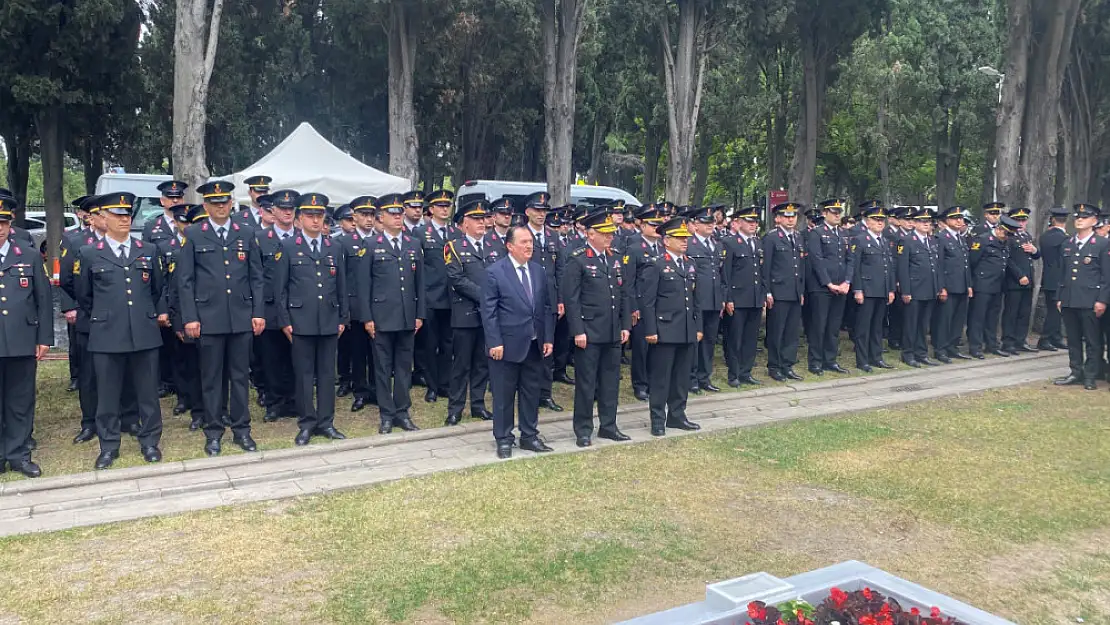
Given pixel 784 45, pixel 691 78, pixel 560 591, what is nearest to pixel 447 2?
pixel 691 78

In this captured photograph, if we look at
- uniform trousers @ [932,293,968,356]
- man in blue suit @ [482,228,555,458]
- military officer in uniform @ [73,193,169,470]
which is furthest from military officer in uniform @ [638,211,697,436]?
uniform trousers @ [932,293,968,356]

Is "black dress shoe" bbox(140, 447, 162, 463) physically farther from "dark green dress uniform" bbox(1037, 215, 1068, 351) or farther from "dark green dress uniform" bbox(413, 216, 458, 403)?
"dark green dress uniform" bbox(1037, 215, 1068, 351)

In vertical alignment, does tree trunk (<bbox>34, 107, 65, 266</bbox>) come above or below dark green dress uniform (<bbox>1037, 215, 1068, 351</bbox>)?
above

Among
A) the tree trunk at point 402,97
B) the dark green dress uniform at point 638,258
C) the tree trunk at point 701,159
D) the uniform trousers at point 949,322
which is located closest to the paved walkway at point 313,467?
the dark green dress uniform at point 638,258

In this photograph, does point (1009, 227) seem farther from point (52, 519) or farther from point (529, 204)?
point (52, 519)

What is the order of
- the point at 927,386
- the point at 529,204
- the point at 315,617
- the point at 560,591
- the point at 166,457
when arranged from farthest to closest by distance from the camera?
the point at 927,386 < the point at 529,204 < the point at 166,457 < the point at 560,591 < the point at 315,617

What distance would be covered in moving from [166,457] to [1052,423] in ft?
26.5

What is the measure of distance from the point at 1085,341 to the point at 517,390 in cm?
758

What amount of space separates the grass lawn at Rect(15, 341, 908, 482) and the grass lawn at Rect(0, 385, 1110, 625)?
1.56 meters

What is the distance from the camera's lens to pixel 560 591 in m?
4.50

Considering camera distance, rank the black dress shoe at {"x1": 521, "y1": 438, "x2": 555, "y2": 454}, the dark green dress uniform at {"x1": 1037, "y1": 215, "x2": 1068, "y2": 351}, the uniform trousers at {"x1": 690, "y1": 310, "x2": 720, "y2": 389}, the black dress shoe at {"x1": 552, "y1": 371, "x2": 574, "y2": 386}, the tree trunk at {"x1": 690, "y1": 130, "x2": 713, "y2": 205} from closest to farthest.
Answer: the black dress shoe at {"x1": 521, "y1": 438, "x2": 555, "y2": 454}
the uniform trousers at {"x1": 690, "y1": 310, "x2": 720, "y2": 389}
the black dress shoe at {"x1": 552, "y1": 371, "x2": 574, "y2": 386}
the dark green dress uniform at {"x1": 1037, "y1": 215, "x2": 1068, "y2": 351}
the tree trunk at {"x1": 690, "y1": 130, "x2": 713, "y2": 205}

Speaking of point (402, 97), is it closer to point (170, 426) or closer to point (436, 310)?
point (436, 310)

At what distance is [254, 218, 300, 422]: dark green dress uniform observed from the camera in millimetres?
7875

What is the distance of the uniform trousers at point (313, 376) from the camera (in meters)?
7.30
